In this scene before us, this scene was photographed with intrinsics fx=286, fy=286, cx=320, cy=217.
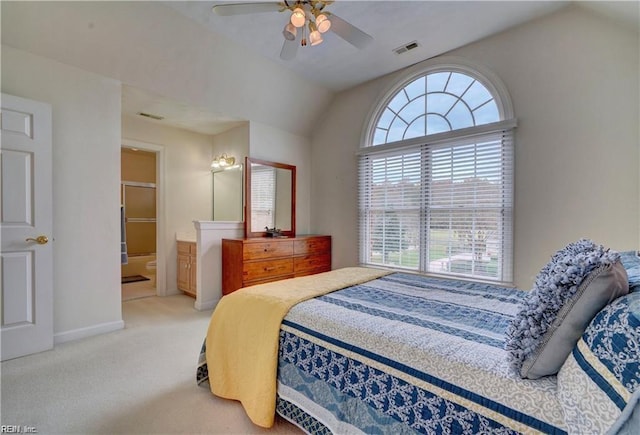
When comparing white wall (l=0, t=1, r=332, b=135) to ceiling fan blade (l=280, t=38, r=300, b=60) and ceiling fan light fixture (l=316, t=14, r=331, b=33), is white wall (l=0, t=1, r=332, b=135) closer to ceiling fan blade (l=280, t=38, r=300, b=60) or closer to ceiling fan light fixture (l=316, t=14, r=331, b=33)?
ceiling fan blade (l=280, t=38, r=300, b=60)

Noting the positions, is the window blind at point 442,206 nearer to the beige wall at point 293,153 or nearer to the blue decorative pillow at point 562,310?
the beige wall at point 293,153

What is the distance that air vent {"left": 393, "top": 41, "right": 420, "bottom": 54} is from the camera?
316cm

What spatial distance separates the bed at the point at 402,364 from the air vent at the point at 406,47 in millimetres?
2646

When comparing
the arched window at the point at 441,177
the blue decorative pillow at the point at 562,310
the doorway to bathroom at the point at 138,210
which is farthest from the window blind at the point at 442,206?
the doorway to bathroom at the point at 138,210

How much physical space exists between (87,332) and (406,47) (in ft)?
14.7

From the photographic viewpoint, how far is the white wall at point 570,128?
2422 millimetres

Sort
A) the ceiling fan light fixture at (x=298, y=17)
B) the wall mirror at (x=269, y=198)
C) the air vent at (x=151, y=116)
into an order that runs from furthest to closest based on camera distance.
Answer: the wall mirror at (x=269, y=198), the air vent at (x=151, y=116), the ceiling fan light fixture at (x=298, y=17)

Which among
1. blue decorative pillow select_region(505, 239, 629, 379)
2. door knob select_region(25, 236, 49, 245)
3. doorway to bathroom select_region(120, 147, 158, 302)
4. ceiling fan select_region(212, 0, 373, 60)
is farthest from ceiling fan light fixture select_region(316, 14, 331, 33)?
doorway to bathroom select_region(120, 147, 158, 302)

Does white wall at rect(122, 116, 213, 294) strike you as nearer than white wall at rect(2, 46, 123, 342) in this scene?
No

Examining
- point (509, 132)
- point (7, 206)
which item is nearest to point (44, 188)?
point (7, 206)

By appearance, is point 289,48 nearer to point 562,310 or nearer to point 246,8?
point 246,8

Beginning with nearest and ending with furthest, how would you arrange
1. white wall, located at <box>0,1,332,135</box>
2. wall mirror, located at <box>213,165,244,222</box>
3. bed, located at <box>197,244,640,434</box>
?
bed, located at <box>197,244,640,434</box> → white wall, located at <box>0,1,332,135</box> → wall mirror, located at <box>213,165,244,222</box>

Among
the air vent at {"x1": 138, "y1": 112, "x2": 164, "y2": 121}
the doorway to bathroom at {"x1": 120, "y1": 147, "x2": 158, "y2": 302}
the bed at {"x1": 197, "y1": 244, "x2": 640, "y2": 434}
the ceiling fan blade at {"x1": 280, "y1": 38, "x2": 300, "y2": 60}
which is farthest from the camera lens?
the doorway to bathroom at {"x1": 120, "y1": 147, "x2": 158, "y2": 302}

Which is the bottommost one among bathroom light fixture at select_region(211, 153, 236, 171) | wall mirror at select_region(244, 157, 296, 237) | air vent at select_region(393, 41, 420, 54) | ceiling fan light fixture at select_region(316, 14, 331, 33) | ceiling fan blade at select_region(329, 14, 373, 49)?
wall mirror at select_region(244, 157, 296, 237)
